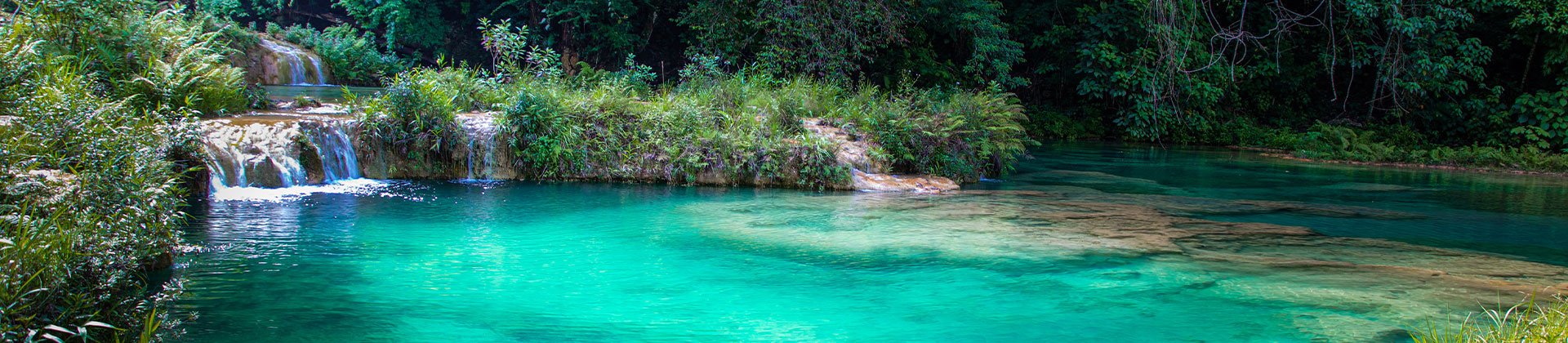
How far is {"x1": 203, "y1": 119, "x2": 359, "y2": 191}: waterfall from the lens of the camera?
9.41 metres

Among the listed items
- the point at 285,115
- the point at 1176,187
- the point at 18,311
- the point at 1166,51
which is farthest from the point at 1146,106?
the point at 18,311

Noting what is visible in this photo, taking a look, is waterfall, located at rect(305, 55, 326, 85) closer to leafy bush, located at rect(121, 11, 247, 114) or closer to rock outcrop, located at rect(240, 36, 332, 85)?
rock outcrop, located at rect(240, 36, 332, 85)

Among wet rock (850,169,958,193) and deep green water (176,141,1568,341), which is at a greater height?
wet rock (850,169,958,193)

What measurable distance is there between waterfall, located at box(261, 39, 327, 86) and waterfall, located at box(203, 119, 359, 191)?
1446 centimetres

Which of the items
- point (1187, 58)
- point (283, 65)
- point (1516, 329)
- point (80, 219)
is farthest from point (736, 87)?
point (283, 65)

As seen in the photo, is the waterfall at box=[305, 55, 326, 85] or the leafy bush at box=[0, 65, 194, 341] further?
the waterfall at box=[305, 55, 326, 85]

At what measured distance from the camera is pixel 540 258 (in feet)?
21.9

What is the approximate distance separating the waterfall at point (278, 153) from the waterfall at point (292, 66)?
14463mm

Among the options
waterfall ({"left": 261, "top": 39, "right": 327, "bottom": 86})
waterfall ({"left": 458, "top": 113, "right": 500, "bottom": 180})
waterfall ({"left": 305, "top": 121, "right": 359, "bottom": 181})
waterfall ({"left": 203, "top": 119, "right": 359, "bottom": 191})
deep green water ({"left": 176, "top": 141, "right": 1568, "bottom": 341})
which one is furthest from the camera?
waterfall ({"left": 261, "top": 39, "right": 327, "bottom": 86})

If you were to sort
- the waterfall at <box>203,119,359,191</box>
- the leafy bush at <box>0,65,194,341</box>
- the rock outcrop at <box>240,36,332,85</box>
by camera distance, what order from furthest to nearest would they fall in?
the rock outcrop at <box>240,36,332,85</box> → the waterfall at <box>203,119,359,191</box> → the leafy bush at <box>0,65,194,341</box>

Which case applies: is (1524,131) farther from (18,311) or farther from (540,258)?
(18,311)

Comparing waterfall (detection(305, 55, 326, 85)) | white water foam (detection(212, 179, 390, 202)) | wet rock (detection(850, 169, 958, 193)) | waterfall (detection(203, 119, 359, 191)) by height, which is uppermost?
waterfall (detection(305, 55, 326, 85))

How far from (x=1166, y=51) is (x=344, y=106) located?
48.0 feet

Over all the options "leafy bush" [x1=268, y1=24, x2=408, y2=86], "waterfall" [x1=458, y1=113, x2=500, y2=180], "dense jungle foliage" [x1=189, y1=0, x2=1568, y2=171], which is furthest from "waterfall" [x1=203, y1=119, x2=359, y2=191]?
"leafy bush" [x1=268, y1=24, x2=408, y2=86]
